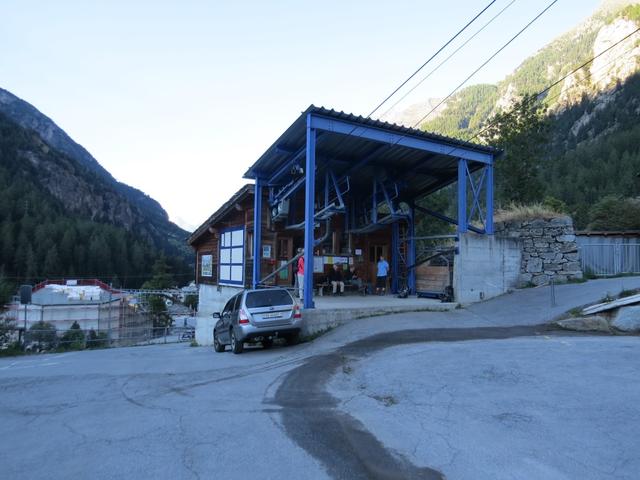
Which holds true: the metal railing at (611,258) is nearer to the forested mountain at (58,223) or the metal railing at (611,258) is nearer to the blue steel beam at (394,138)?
the blue steel beam at (394,138)

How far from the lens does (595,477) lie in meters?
3.47

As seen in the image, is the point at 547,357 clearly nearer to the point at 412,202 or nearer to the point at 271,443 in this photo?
the point at 271,443

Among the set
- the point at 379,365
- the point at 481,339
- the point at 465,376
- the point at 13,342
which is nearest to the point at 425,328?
the point at 481,339

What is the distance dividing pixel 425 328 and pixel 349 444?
7621mm

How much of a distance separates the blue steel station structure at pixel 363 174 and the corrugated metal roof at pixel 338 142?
3 cm

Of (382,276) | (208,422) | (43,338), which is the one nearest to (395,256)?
(382,276)

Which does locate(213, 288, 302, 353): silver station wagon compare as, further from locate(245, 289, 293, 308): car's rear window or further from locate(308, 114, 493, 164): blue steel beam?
locate(308, 114, 493, 164): blue steel beam

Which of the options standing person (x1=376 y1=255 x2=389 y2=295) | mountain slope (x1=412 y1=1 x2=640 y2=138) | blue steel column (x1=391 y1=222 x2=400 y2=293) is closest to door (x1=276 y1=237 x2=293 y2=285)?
standing person (x1=376 y1=255 x2=389 y2=295)

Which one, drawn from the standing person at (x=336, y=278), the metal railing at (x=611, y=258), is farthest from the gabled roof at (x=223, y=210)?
the metal railing at (x=611, y=258)

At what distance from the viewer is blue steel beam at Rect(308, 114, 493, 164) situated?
13.6 metres

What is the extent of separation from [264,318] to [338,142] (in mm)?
7130

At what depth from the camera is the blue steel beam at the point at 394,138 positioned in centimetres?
1360

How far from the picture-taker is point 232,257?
2202 centimetres

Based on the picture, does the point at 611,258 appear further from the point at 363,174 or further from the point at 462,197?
the point at 363,174
